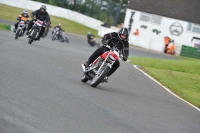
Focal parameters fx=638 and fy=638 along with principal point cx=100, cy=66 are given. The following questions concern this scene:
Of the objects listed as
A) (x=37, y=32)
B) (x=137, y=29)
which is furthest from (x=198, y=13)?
(x=37, y=32)

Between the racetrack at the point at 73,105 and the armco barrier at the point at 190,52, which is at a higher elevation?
the racetrack at the point at 73,105

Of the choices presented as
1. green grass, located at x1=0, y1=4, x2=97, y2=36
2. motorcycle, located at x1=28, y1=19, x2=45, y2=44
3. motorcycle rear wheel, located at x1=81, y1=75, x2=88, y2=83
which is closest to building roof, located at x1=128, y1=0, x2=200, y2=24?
green grass, located at x1=0, y1=4, x2=97, y2=36

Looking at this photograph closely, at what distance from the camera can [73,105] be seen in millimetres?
11312

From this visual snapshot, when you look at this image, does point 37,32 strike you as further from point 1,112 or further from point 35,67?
point 1,112

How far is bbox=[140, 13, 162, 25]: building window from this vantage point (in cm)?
7225

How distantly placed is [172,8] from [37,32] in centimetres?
4623

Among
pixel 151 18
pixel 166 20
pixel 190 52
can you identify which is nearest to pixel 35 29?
pixel 190 52

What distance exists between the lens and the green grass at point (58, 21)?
198 ft

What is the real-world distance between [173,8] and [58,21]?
46.6 feet

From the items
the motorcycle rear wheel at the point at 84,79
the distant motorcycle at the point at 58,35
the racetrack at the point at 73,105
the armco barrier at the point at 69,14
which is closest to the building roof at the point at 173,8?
the armco barrier at the point at 69,14

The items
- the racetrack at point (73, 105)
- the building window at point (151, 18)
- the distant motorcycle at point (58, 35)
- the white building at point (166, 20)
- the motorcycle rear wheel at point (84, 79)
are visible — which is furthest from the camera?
the building window at point (151, 18)

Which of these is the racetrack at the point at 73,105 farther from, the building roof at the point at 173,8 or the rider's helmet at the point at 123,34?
the building roof at the point at 173,8

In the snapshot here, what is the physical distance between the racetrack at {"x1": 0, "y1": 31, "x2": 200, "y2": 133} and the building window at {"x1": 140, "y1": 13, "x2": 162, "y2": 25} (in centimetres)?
5361

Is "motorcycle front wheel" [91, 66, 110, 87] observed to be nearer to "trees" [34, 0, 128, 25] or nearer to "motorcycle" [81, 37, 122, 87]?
"motorcycle" [81, 37, 122, 87]
